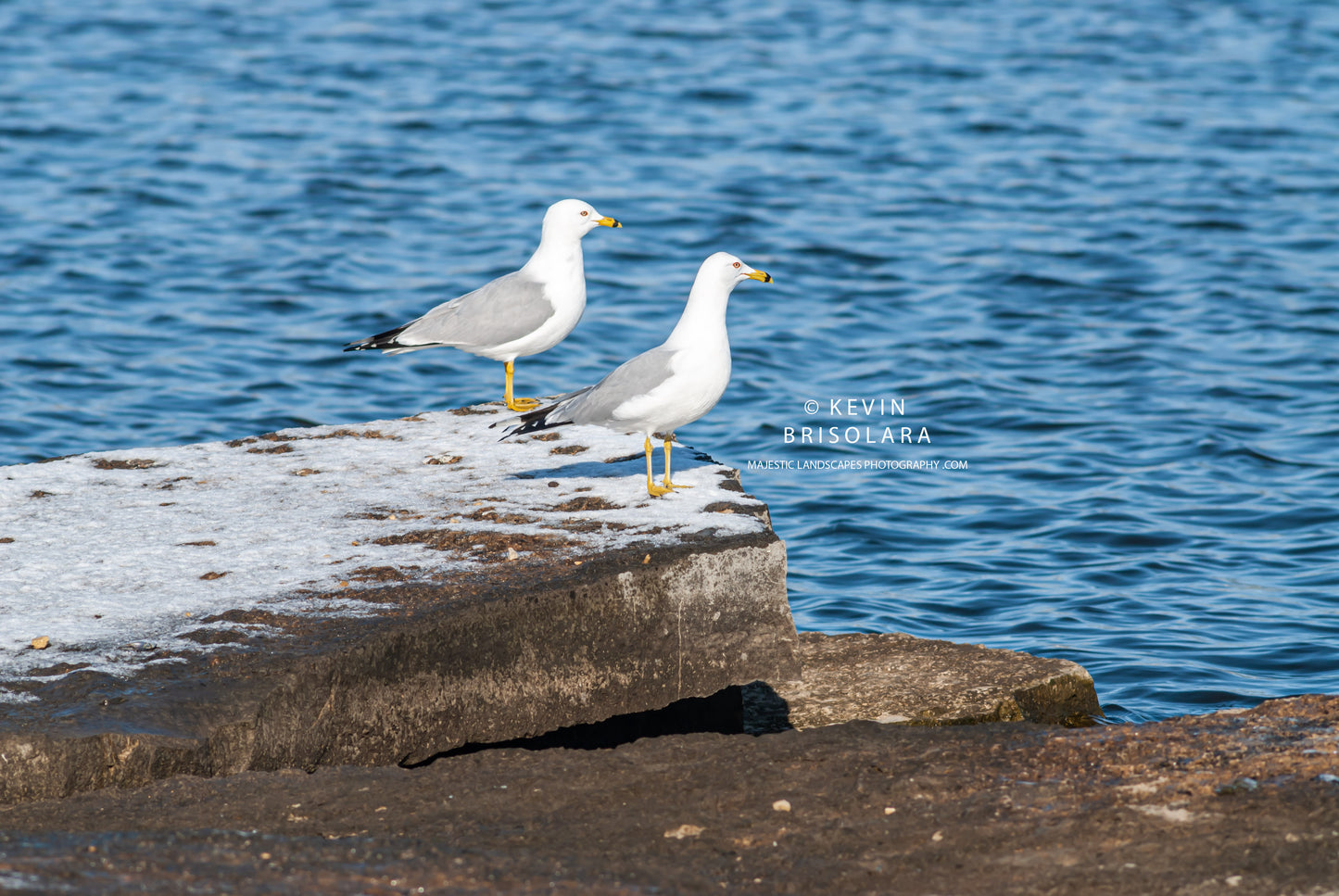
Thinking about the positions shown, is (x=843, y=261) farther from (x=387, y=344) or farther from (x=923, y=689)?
(x=923, y=689)

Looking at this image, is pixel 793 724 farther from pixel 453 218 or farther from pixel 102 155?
pixel 102 155

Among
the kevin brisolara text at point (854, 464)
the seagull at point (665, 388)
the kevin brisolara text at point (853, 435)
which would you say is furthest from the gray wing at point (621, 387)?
the kevin brisolara text at point (853, 435)

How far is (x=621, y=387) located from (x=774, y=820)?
106 inches

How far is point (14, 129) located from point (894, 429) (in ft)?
46.4

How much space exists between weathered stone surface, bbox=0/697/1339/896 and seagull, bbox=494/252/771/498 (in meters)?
1.97

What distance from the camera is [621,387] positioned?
6.67 metres

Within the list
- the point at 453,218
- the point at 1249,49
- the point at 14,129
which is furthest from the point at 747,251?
the point at 1249,49

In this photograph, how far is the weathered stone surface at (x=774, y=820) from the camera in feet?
12.8

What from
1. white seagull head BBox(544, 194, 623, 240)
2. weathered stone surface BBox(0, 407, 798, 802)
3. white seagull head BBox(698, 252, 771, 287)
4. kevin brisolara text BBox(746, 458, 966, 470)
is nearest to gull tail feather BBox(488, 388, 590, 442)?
weathered stone surface BBox(0, 407, 798, 802)

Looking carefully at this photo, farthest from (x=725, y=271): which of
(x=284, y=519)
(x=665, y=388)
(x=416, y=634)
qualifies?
(x=416, y=634)

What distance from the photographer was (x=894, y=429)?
11930 millimetres

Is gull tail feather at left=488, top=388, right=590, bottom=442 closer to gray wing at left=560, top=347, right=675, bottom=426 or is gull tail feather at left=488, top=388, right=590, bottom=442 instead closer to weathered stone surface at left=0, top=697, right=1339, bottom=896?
gray wing at left=560, top=347, right=675, bottom=426

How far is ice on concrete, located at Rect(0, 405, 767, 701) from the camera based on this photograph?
547 centimetres

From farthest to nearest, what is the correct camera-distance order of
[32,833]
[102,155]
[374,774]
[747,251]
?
[102,155] < [747,251] < [374,774] < [32,833]
